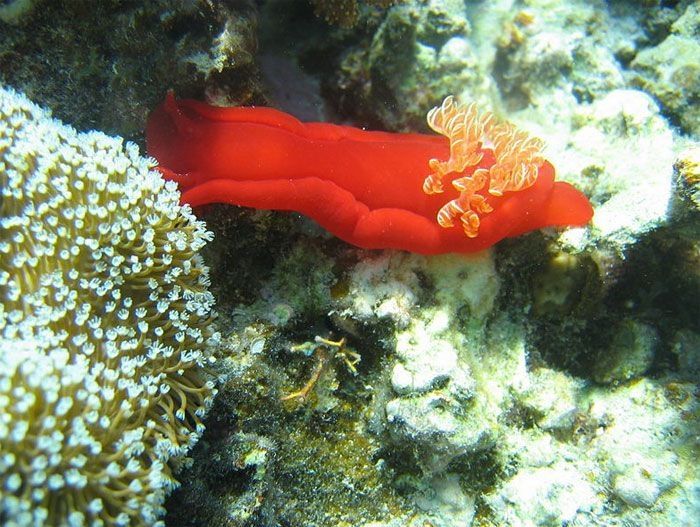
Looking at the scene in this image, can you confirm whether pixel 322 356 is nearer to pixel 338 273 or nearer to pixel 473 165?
pixel 338 273

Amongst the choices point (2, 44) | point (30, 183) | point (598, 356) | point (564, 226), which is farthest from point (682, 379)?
point (2, 44)

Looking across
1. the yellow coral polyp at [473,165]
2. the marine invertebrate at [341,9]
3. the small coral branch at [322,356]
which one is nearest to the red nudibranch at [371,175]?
the yellow coral polyp at [473,165]

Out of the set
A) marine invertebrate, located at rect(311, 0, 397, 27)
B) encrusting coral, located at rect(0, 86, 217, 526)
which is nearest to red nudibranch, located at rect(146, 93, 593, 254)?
encrusting coral, located at rect(0, 86, 217, 526)

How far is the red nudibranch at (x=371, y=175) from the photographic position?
10.8 ft

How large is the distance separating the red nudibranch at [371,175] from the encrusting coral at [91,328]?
43 cm

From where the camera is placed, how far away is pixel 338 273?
3555mm

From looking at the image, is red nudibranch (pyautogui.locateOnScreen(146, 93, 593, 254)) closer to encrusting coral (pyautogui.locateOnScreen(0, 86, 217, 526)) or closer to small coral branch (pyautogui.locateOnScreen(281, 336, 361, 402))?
encrusting coral (pyautogui.locateOnScreen(0, 86, 217, 526))

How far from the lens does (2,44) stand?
321 cm

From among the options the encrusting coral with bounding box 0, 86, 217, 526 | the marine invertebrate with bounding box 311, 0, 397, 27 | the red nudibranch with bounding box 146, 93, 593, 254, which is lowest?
the encrusting coral with bounding box 0, 86, 217, 526

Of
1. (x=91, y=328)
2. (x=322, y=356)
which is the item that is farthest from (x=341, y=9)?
(x=91, y=328)

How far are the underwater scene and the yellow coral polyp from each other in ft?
0.07

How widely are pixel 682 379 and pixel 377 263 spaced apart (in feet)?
7.94

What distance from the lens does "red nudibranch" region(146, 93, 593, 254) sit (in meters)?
3.31

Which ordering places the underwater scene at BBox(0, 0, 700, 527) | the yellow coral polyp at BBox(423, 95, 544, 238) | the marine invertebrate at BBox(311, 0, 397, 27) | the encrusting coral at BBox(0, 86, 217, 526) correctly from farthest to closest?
the marine invertebrate at BBox(311, 0, 397, 27)
the yellow coral polyp at BBox(423, 95, 544, 238)
the underwater scene at BBox(0, 0, 700, 527)
the encrusting coral at BBox(0, 86, 217, 526)
